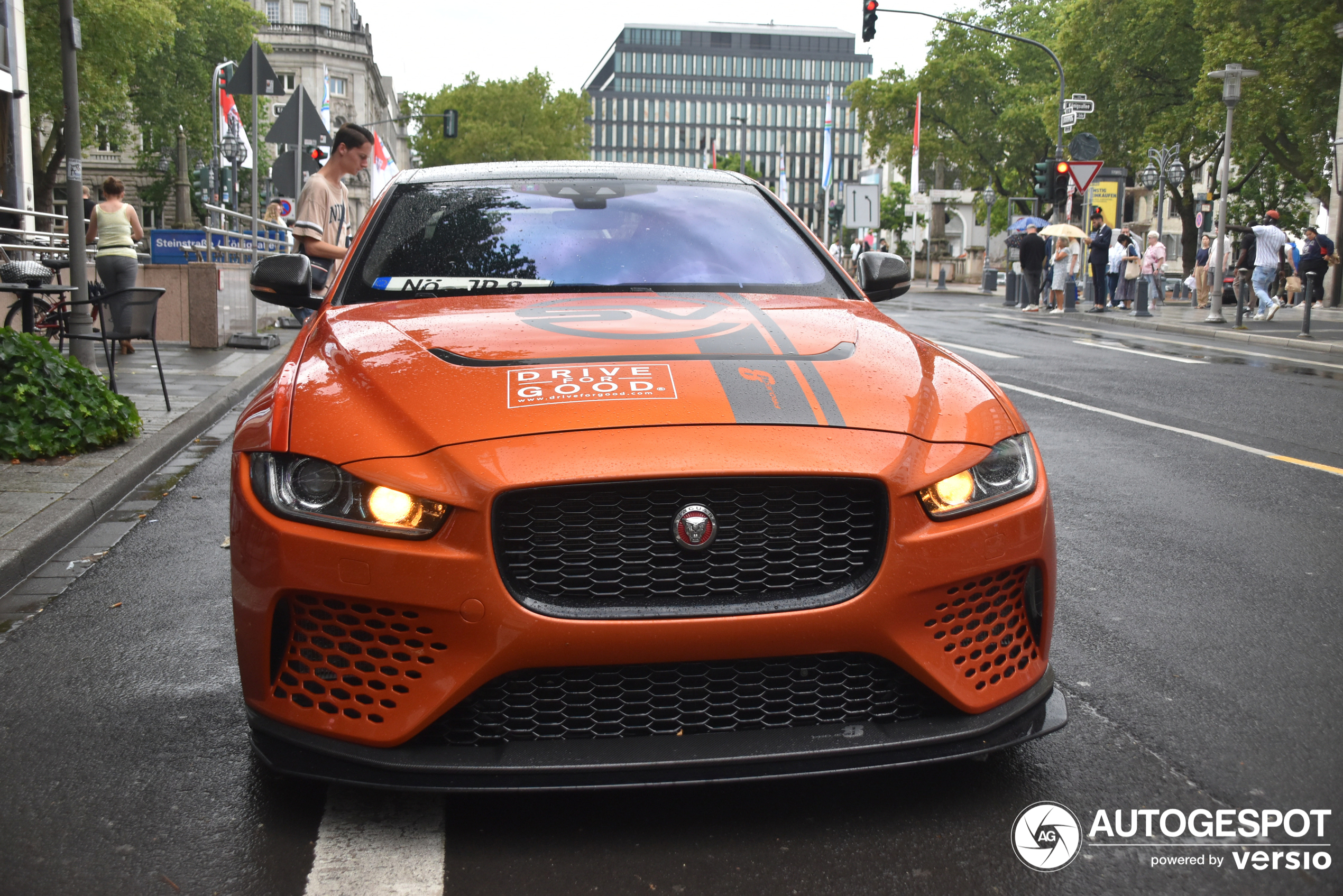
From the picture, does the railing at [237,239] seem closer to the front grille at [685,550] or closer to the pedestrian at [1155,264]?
the front grille at [685,550]

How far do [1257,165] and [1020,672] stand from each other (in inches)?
1680

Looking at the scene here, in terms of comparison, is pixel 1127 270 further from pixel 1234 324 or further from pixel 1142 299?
pixel 1234 324

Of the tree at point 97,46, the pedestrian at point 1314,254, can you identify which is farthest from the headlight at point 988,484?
the tree at point 97,46

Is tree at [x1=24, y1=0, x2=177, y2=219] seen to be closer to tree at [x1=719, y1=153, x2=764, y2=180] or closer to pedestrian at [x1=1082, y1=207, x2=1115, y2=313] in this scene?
pedestrian at [x1=1082, y1=207, x2=1115, y2=313]

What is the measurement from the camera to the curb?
484 cm

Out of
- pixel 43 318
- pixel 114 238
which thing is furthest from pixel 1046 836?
pixel 43 318

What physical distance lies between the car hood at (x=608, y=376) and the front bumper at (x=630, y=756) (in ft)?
1.89

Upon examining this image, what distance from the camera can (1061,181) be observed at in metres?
28.7

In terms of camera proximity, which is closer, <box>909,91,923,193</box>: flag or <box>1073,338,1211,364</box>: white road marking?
<box>1073,338,1211,364</box>: white road marking

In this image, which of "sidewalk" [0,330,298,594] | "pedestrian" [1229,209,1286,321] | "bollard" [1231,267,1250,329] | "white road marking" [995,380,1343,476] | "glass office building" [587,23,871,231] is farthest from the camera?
"glass office building" [587,23,871,231]

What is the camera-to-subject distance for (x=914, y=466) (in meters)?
2.56

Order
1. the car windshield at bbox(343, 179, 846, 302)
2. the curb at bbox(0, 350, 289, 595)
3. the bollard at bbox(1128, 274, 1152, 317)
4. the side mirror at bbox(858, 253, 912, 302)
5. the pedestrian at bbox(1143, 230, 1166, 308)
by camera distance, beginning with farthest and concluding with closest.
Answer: the pedestrian at bbox(1143, 230, 1166, 308)
the bollard at bbox(1128, 274, 1152, 317)
the curb at bbox(0, 350, 289, 595)
the side mirror at bbox(858, 253, 912, 302)
the car windshield at bbox(343, 179, 846, 302)

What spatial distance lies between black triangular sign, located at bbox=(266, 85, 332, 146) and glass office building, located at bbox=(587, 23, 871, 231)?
13131 cm

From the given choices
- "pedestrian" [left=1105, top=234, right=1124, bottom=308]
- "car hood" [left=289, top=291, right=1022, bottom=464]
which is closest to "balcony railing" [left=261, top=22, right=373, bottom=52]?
"pedestrian" [left=1105, top=234, right=1124, bottom=308]
